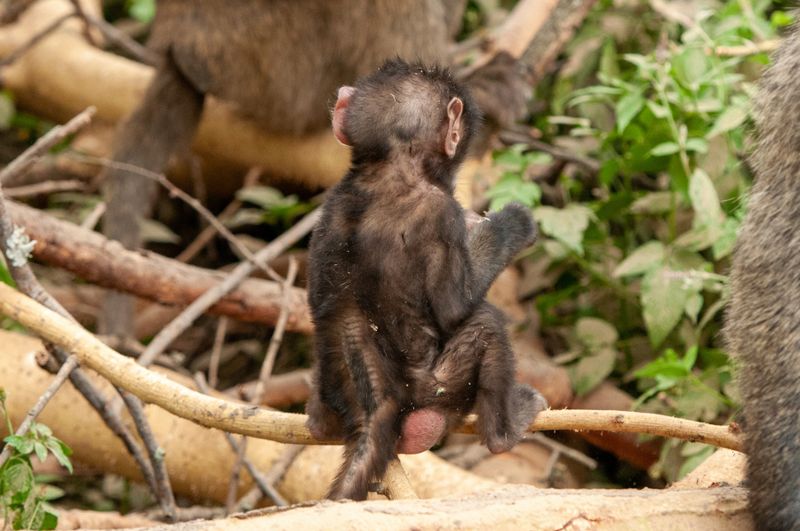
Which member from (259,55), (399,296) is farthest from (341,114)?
(259,55)

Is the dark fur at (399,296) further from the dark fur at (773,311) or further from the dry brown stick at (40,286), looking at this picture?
the dry brown stick at (40,286)

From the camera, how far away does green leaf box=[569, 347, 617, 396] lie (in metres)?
4.89

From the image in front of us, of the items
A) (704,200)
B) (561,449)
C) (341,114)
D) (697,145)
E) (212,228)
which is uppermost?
(341,114)

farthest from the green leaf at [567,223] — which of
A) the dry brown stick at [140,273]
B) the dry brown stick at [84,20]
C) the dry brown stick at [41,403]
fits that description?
the dry brown stick at [84,20]

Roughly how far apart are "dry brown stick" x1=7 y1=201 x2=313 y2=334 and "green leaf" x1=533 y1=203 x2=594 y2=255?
1.03 metres

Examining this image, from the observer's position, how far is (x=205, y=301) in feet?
14.2

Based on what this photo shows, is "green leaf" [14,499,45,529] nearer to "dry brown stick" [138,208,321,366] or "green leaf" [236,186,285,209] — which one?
"dry brown stick" [138,208,321,366]

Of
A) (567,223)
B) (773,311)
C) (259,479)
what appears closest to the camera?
(773,311)

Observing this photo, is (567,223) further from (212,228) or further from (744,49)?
(212,228)

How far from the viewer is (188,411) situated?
270cm

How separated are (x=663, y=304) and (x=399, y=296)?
7.08 ft

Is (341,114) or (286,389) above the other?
(341,114)

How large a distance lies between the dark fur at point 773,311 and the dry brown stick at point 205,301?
58.6 inches

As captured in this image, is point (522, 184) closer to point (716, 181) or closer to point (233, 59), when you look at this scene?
point (716, 181)
